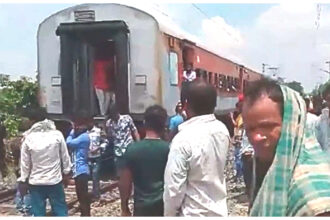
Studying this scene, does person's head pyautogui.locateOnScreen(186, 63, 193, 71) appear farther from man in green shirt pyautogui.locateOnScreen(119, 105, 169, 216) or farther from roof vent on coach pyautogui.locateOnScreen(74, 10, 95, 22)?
roof vent on coach pyautogui.locateOnScreen(74, 10, 95, 22)

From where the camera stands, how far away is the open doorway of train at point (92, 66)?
2.40 metres

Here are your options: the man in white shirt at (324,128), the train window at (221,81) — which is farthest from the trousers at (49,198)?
the man in white shirt at (324,128)

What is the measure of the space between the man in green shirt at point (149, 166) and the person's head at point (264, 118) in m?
1.06

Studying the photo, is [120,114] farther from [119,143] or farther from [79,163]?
[79,163]

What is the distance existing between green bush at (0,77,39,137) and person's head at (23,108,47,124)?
0.06 feet

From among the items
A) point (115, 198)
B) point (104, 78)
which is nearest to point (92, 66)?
point (104, 78)

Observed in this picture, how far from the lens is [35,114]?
235 centimetres

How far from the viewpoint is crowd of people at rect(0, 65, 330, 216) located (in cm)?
148

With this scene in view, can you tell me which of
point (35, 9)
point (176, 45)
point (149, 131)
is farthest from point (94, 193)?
point (35, 9)

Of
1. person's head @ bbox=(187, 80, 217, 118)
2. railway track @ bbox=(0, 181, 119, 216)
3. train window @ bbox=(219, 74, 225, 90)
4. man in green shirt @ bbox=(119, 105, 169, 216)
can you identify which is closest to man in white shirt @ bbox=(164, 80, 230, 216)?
person's head @ bbox=(187, 80, 217, 118)

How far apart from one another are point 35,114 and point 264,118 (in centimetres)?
107

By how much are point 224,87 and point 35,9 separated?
91 cm

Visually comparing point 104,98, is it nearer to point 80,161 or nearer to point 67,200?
point 67,200

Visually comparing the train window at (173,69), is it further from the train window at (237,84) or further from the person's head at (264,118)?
the person's head at (264,118)
